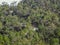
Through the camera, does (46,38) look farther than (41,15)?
No

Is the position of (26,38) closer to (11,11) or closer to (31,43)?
(31,43)

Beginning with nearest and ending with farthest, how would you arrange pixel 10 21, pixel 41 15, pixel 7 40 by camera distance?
pixel 7 40 < pixel 10 21 < pixel 41 15

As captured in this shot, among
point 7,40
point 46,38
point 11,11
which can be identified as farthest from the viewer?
point 11,11

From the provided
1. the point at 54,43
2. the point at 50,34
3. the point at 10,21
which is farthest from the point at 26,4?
the point at 54,43

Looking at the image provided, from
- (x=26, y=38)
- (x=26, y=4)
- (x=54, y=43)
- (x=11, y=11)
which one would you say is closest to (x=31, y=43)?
(x=26, y=38)

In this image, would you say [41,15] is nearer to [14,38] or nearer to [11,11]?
[11,11]

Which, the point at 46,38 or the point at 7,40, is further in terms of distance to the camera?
the point at 46,38
